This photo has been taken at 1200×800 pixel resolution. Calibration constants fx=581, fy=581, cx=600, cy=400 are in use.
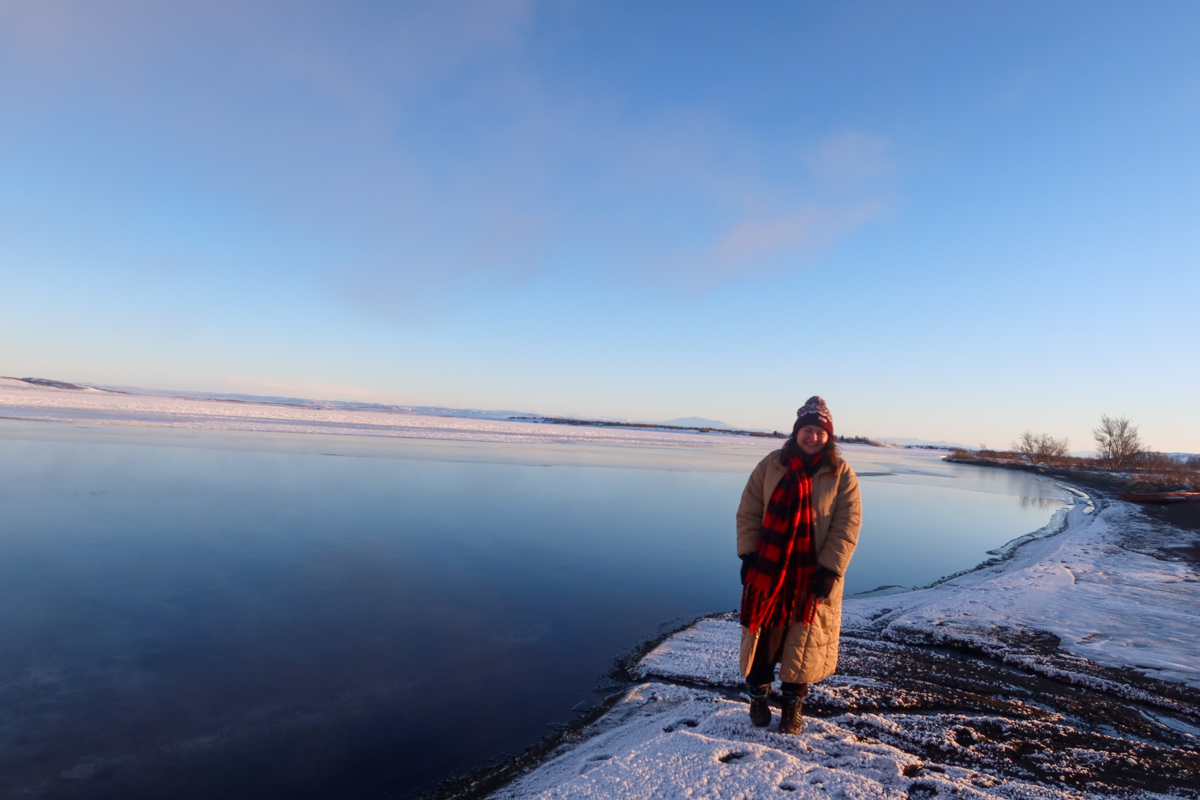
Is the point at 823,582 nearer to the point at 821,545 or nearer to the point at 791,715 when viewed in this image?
the point at 821,545

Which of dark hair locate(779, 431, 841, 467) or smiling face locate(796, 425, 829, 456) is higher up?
smiling face locate(796, 425, 829, 456)

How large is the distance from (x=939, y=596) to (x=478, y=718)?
5510 mm

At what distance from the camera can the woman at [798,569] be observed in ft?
10.1

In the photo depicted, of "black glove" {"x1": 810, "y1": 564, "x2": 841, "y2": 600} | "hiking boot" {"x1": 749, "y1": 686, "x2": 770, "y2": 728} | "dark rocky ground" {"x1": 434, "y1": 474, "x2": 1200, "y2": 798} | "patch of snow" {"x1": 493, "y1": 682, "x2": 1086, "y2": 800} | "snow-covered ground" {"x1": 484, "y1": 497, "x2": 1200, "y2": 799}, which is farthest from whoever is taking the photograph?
"hiking boot" {"x1": 749, "y1": 686, "x2": 770, "y2": 728}

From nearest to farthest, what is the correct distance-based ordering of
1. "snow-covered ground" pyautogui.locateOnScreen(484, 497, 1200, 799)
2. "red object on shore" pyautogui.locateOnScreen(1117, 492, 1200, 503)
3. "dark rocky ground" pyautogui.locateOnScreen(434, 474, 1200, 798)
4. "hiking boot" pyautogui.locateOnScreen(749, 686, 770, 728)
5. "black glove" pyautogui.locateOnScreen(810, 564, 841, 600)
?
"snow-covered ground" pyautogui.locateOnScreen(484, 497, 1200, 799) < "dark rocky ground" pyautogui.locateOnScreen(434, 474, 1200, 798) < "black glove" pyautogui.locateOnScreen(810, 564, 841, 600) < "hiking boot" pyautogui.locateOnScreen(749, 686, 770, 728) < "red object on shore" pyautogui.locateOnScreen(1117, 492, 1200, 503)

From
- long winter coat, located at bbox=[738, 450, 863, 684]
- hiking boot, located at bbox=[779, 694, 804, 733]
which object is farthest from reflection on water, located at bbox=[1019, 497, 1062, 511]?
hiking boot, located at bbox=[779, 694, 804, 733]

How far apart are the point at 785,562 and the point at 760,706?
2.70 feet

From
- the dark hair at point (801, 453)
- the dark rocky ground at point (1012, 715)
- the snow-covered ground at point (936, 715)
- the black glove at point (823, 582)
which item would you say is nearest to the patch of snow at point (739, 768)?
the snow-covered ground at point (936, 715)

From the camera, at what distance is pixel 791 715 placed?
3.10 metres

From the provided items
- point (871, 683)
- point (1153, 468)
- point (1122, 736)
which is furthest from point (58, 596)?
point (1153, 468)

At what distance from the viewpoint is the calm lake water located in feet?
10.3

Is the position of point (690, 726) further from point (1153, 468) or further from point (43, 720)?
point (1153, 468)

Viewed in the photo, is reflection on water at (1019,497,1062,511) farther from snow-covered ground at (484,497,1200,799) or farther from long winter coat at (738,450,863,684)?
long winter coat at (738,450,863,684)

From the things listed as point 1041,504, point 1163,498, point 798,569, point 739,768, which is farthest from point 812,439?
point 1163,498
